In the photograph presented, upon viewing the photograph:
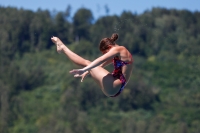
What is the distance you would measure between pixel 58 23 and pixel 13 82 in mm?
14141

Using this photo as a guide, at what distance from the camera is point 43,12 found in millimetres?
105438

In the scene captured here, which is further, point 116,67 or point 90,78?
point 90,78

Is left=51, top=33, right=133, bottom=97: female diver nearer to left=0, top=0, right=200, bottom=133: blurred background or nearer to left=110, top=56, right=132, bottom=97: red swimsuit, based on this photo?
left=110, top=56, right=132, bottom=97: red swimsuit

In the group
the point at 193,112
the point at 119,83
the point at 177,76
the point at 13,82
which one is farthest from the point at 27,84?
the point at 119,83

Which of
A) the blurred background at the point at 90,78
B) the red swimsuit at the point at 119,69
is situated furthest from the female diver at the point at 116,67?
the blurred background at the point at 90,78

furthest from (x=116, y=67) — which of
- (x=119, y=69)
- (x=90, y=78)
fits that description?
(x=90, y=78)

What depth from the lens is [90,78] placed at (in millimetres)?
81875

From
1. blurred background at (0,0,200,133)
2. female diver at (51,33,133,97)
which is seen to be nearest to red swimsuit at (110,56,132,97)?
female diver at (51,33,133,97)

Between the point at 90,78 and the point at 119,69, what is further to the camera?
the point at 90,78

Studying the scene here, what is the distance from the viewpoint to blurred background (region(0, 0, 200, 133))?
233ft

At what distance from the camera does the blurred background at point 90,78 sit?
71125 mm

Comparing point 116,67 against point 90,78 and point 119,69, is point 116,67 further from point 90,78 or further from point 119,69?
point 90,78

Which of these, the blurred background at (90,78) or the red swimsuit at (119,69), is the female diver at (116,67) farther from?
the blurred background at (90,78)

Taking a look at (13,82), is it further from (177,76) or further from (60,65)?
(177,76)
